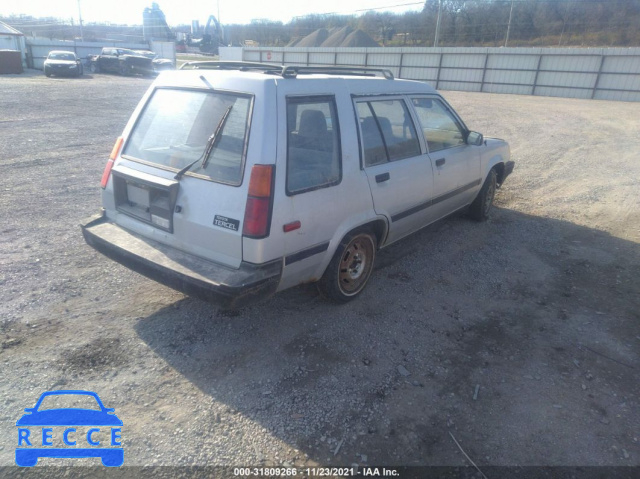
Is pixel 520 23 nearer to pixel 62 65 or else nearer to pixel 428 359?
pixel 62 65

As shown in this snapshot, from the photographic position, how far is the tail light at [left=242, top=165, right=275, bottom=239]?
3.04 m

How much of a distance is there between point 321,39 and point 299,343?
62.8 metres

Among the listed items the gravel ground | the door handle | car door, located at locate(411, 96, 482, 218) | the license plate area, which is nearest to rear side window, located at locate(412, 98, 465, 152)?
car door, located at locate(411, 96, 482, 218)

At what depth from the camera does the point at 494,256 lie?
209 inches

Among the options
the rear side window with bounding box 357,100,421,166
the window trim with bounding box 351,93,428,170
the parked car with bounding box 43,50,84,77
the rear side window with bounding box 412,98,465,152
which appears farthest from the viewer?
the parked car with bounding box 43,50,84,77

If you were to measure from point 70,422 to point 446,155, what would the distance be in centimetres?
423

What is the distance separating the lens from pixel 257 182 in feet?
9.99

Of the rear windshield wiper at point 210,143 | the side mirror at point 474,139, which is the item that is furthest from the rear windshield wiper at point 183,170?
the side mirror at point 474,139

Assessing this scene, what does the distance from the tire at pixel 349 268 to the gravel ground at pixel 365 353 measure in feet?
0.51

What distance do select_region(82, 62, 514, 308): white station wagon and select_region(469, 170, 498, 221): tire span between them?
200 cm

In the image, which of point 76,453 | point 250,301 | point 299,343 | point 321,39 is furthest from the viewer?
point 321,39

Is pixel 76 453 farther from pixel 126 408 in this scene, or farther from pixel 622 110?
pixel 622 110

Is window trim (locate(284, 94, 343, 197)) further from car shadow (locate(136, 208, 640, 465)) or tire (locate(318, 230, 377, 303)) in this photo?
car shadow (locate(136, 208, 640, 465))

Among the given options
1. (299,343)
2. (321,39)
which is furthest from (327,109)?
(321,39)
